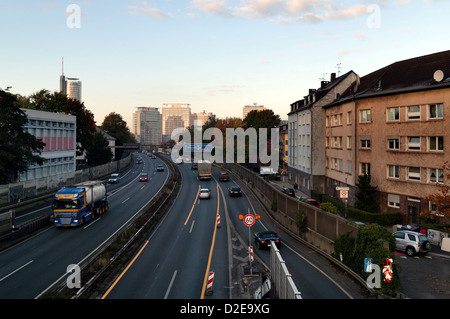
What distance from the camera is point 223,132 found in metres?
142

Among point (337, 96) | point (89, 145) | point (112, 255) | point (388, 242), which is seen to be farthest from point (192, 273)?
point (89, 145)

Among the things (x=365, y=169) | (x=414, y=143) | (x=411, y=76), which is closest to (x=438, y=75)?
(x=411, y=76)

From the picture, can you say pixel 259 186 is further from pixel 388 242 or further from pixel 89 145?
pixel 89 145

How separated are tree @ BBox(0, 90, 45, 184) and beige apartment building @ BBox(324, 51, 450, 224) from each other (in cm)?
4392

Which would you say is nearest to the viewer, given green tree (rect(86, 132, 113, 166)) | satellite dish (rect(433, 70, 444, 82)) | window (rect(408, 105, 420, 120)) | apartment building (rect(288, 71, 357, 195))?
satellite dish (rect(433, 70, 444, 82))

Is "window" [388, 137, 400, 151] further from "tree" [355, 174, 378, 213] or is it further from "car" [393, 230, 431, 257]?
"car" [393, 230, 431, 257]

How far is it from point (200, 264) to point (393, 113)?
1124 inches

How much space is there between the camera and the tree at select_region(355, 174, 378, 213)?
3983 centimetres

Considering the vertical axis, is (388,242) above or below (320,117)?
below

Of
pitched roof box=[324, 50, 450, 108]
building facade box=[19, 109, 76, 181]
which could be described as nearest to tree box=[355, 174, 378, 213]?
pitched roof box=[324, 50, 450, 108]

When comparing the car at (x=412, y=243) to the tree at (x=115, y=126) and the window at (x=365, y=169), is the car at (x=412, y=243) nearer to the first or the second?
the window at (x=365, y=169)

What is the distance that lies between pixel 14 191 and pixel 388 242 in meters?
45.4

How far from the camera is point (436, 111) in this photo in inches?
1341

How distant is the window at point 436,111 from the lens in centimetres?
3366
